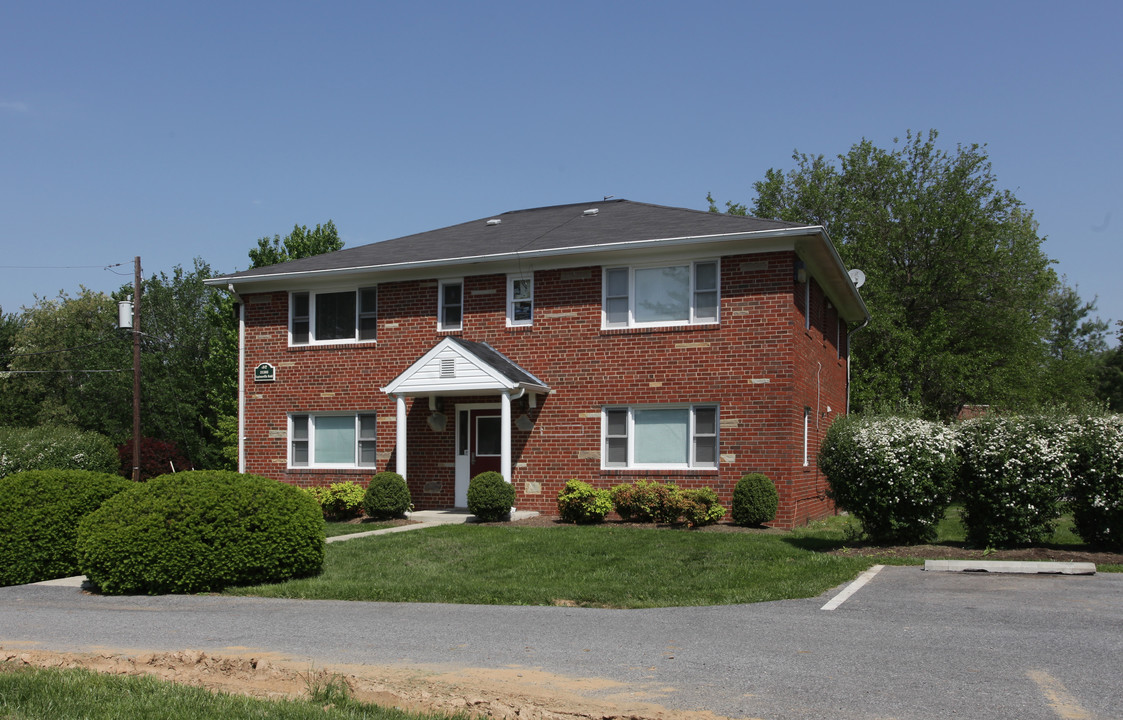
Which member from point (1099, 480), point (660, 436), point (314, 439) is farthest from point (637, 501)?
point (314, 439)

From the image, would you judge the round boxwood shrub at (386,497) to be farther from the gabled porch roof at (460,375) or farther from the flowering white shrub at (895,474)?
the flowering white shrub at (895,474)

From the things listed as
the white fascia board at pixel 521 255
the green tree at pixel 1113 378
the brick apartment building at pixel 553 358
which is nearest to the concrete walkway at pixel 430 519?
the brick apartment building at pixel 553 358

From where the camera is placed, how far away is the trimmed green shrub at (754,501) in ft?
54.9

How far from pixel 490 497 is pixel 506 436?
4.37 ft

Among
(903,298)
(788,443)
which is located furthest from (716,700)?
(903,298)

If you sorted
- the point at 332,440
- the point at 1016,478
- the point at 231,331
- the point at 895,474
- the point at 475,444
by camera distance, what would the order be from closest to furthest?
1. the point at 1016,478
2. the point at 895,474
3. the point at 475,444
4. the point at 332,440
5. the point at 231,331

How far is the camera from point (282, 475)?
2152 cm

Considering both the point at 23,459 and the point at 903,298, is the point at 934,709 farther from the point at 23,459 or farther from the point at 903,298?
the point at 903,298

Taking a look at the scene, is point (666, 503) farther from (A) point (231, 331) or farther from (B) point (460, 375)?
(A) point (231, 331)

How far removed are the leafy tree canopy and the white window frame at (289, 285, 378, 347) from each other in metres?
15.7

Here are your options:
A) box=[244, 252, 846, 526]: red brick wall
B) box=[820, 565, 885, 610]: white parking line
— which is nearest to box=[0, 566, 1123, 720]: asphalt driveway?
box=[820, 565, 885, 610]: white parking line

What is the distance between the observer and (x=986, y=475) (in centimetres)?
1280

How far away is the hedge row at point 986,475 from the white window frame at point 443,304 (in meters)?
8.90

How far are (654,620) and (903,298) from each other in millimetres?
24916
